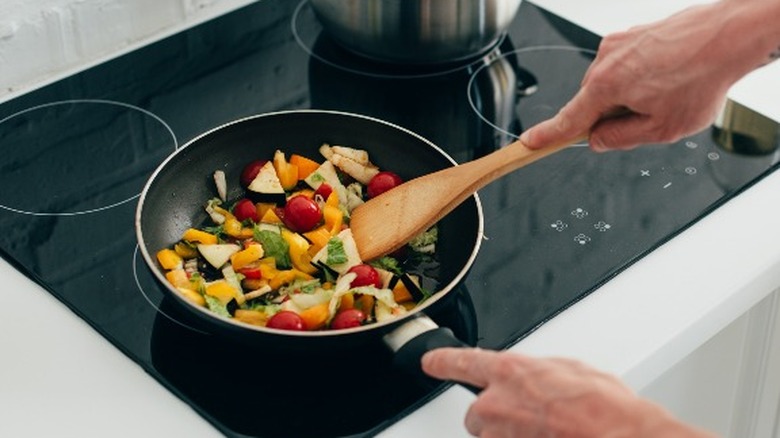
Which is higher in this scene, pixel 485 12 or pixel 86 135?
pixel 485 12

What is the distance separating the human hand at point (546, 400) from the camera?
782 mm

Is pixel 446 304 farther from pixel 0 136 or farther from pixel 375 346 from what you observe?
pixel 0 136

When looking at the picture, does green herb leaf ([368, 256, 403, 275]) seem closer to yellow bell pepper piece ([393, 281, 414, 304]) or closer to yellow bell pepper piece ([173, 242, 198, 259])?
yellow bell pepper piece ([393, 281, 414, 304])

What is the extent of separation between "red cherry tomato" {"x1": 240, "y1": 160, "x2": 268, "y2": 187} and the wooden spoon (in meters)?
0.13

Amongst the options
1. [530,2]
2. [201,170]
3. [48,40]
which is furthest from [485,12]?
[48,40]

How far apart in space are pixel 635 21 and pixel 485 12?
278 millimetres

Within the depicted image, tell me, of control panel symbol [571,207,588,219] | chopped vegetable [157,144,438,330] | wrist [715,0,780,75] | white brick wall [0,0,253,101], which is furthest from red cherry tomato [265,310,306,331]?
white brick wall [0,0,253,101]

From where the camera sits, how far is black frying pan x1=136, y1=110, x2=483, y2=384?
3.51 feet

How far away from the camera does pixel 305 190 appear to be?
3.80ft

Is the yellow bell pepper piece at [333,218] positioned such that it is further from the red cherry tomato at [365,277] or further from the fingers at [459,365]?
the fingers at [459,365]

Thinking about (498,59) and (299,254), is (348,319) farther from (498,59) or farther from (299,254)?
(498,59)

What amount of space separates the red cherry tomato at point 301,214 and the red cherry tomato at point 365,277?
0.29ft

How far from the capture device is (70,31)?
1381 millimetres

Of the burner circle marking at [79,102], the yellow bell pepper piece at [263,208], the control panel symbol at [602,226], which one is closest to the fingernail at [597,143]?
the control panel symbol at [602,226]
